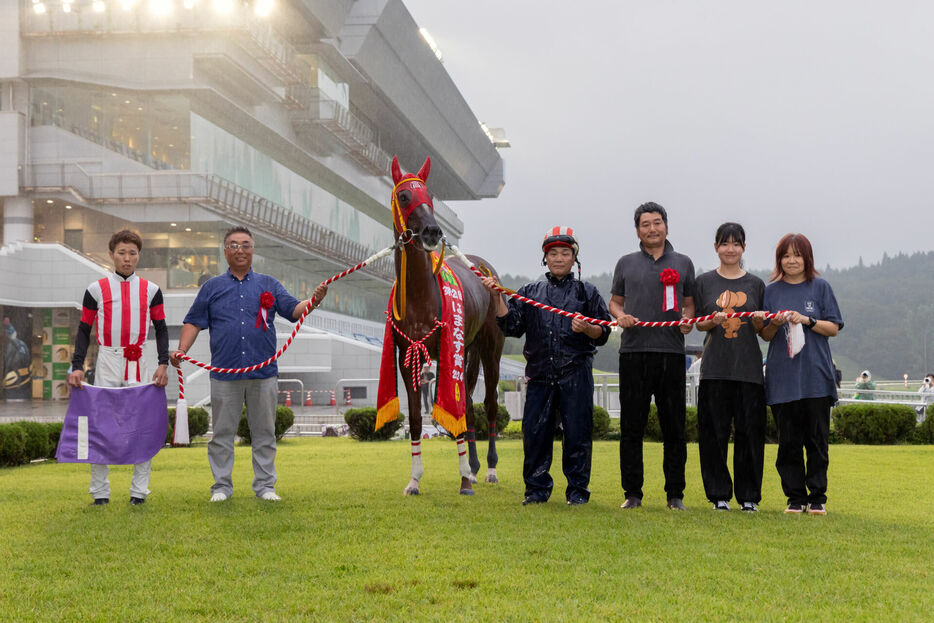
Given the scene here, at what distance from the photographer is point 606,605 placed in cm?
374

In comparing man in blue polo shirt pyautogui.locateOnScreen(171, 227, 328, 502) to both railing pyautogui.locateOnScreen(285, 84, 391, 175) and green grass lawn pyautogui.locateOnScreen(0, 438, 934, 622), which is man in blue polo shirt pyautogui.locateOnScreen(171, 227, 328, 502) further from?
railing pyautogui.locateOnScreen(285, 84, 391, 175)

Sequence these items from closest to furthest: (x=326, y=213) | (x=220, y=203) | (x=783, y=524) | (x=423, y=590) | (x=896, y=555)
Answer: (x=423, y=590)
(x=896, y=555)
(x=783, y=524)
(x=220, y=203)
(x=326, y=213)

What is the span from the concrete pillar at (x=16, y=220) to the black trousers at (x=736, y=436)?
33.5 m

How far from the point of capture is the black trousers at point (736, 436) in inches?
255

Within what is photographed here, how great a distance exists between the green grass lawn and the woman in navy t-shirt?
0.33 m

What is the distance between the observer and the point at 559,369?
6.80m

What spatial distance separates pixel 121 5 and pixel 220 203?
887 cm

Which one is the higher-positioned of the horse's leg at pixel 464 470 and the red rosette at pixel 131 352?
the red rosette at pixel 131 352

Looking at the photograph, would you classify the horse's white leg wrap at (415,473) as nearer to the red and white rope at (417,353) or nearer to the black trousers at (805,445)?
the red and white rope at (417,353)

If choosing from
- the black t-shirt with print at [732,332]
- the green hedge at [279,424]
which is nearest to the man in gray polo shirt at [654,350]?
the black t-shirt with print at [732,332]

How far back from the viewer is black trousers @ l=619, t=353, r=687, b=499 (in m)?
6.54

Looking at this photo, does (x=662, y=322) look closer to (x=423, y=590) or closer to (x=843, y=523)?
(x=843, y=523)

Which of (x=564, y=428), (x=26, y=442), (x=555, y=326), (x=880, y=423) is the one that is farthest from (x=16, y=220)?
(x=564, y=428)

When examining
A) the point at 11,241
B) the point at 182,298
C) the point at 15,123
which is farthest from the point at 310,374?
the point at 15,123
